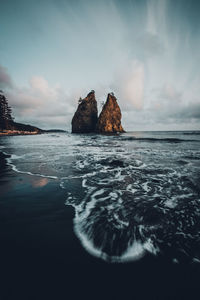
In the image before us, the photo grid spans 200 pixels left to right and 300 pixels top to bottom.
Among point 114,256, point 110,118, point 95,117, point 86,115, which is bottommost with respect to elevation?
point 114,256

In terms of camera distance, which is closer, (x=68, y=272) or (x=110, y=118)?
(x=68, y=272)

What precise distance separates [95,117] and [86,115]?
7.36 meters

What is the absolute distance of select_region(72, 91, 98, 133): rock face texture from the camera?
83.1 m

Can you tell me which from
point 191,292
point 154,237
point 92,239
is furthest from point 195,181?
point 92,239

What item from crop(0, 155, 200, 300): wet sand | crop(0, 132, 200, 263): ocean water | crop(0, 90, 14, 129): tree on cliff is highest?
crop(0, 90, 14, 129): tree on cliff

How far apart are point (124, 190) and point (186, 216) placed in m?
1.91

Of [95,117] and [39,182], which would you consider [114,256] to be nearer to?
[39,182]

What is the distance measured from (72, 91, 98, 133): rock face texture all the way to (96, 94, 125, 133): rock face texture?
8271 mm

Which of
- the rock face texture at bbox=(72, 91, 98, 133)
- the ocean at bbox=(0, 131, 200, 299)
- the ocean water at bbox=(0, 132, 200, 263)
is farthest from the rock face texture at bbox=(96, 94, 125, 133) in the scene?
the ocean at bbox=(0, 131, 200, 299)

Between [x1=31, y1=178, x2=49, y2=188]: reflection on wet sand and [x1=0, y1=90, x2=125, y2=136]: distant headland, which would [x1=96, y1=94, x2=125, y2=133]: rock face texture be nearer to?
[x1=0, y1=90, x2=125, y2=136]: distant headland

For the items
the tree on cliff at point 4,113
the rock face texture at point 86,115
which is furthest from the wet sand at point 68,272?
the rock face texture at point 86,115

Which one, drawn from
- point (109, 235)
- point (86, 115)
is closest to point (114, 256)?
point (109, 235)

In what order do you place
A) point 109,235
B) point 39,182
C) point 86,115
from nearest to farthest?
point 109,235
point 39,182
point 86,115

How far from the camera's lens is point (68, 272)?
178 cm
